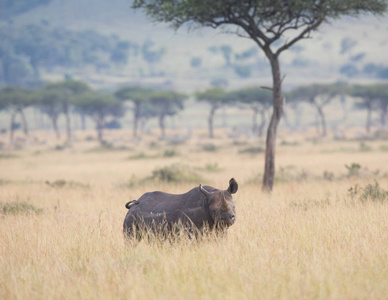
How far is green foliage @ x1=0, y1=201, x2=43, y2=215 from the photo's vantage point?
10656 millimetres

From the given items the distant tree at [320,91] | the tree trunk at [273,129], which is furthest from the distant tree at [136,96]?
the tree trunk at [273,129]

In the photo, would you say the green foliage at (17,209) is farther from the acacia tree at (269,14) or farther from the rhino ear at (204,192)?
the acacia tree at (269,14)

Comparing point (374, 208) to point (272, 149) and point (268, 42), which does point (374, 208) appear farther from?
point (268, 42)

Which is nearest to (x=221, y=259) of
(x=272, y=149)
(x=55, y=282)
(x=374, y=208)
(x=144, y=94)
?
(x=55, y=282)

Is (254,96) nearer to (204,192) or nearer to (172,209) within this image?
(172,209)

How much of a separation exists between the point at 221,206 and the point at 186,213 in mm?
622

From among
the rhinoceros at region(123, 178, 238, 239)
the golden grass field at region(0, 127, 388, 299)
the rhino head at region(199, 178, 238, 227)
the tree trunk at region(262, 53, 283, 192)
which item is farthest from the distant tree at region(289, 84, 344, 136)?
the rhino head at region(199, 178, 238, 227)

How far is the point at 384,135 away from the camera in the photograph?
180 feet

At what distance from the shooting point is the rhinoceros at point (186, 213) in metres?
6.20

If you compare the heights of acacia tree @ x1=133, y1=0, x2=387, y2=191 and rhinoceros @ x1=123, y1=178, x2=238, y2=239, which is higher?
acacia tree @ x1=133, y1=0, x2=387, y2=191

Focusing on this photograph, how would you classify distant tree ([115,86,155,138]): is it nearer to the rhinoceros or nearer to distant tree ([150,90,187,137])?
distant tree ([150,90,187,137])

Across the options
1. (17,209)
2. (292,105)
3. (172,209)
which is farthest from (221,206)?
(292,105)

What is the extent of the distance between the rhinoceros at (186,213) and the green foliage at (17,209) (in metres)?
4.39

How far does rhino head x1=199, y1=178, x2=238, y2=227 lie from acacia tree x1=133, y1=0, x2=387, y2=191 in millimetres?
7598
